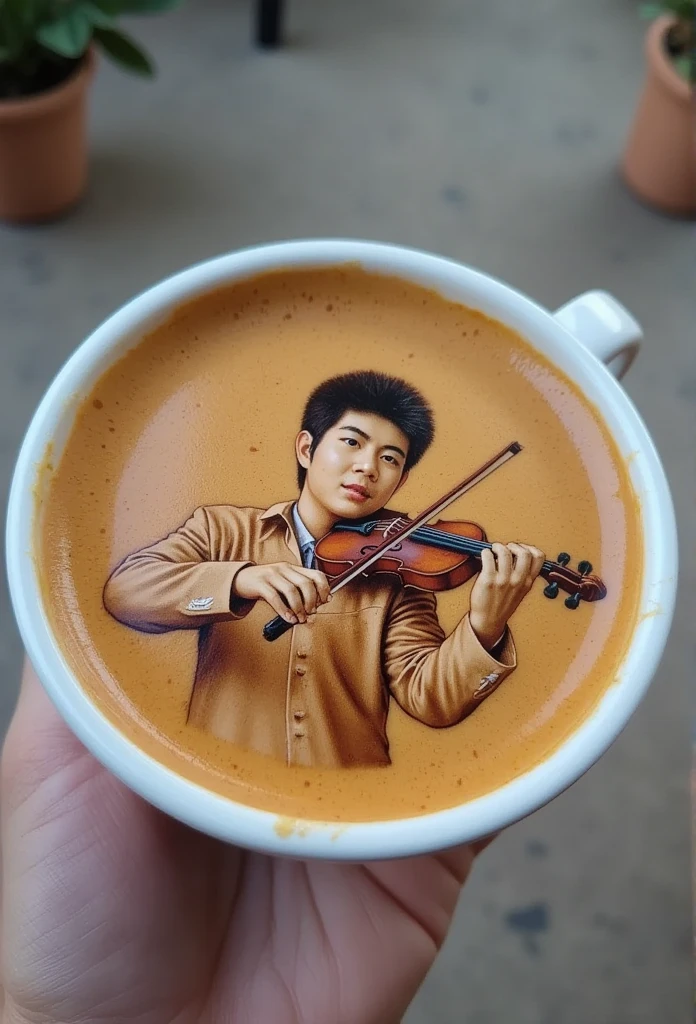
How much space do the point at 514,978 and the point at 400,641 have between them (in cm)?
70

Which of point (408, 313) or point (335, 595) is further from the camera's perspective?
point (408, 313)

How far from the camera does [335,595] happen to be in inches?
24.8

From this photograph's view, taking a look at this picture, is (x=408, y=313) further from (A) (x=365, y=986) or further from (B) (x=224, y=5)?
(B) (x=224, y=5)

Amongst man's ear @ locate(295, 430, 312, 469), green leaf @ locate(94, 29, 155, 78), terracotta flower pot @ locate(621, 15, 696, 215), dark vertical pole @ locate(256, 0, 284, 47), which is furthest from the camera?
dark vertical pole @ locate(256, 0, 284, 47)

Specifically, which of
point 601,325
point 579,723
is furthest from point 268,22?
point 579,723

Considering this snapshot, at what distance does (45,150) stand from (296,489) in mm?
863

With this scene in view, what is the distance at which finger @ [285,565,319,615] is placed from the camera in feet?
2.06

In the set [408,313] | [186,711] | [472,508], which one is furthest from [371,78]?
[186,711]

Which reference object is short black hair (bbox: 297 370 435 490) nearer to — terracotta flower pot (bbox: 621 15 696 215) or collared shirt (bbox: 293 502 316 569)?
collared shirt (bbox: 293 502 316 569)

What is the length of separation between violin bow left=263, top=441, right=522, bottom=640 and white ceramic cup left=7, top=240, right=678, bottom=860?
0.09m

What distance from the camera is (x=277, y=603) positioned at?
2.05 ft

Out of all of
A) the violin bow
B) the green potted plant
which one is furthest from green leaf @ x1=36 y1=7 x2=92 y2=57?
the violin bow

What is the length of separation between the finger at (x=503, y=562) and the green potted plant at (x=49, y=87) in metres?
0.83

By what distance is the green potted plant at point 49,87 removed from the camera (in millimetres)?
1131
